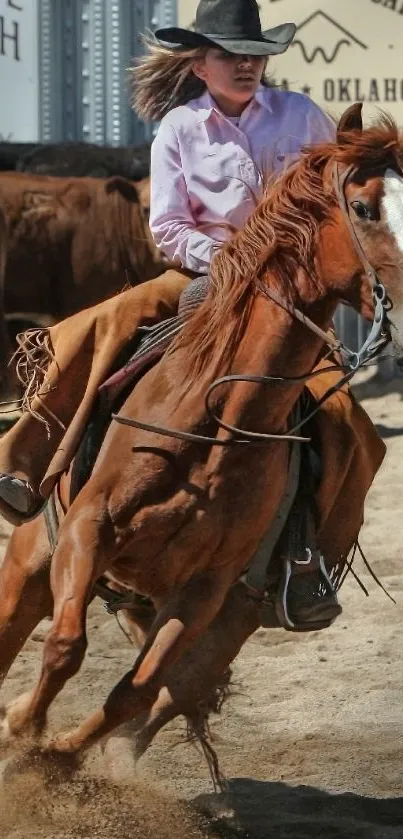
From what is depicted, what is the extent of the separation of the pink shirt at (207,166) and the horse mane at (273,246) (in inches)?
11.4

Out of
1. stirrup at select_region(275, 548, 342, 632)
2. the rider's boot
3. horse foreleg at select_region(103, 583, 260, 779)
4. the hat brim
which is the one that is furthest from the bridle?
horse foreleg at select_region(103, 583, 260, 779)

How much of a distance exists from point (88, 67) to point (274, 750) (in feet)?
23.0

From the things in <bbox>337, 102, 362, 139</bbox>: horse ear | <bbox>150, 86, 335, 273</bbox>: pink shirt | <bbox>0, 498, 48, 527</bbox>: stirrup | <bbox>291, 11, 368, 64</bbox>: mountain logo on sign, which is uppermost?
<bbox>337, 102, 362, 139</bbox>: horse ear

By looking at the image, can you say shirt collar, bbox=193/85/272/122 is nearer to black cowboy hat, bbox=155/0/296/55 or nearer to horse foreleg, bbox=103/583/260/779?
black cowboy hat, bbox=155/0/296/55

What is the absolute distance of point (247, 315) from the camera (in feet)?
12.8

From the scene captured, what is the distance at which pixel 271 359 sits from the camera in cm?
380

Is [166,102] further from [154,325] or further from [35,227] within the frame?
[35,227]

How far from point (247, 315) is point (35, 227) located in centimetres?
590

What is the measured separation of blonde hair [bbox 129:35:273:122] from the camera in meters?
4.54

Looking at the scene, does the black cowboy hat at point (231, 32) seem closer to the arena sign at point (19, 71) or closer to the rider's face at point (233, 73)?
the rider's face at point (233, 73)

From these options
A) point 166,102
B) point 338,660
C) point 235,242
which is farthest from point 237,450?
point 338,660

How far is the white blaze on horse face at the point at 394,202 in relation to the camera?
140 inches

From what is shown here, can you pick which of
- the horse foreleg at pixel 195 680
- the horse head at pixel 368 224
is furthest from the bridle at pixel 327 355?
the horse foreleg at pixel 195 680

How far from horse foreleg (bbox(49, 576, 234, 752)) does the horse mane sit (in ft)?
1.87
